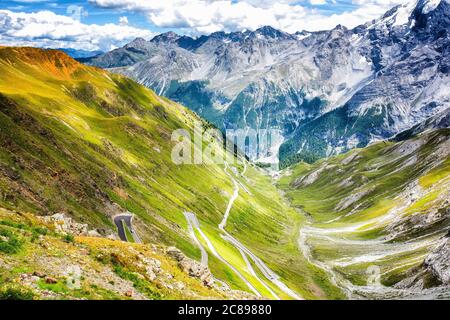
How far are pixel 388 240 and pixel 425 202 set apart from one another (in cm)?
3011

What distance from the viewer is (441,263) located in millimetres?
112875

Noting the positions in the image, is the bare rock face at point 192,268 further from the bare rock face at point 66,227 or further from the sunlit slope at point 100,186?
the sunlit slope at point 100,186

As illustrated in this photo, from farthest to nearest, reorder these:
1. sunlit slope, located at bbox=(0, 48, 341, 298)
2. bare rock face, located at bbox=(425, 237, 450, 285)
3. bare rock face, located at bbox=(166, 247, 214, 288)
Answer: bare rock face, located at bbox=(425, 237, 450, 285) < sunlit slope, located at bbox=(0, 48, 341, 298) < bare rock face, located at bbox=(166, 247, 214, 288)

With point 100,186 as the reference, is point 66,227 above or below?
below

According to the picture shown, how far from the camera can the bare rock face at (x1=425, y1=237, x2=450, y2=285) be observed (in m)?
109

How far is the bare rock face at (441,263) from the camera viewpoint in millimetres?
108688

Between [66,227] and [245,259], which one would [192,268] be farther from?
[245,259]

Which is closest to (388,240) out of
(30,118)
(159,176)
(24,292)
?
(159,176)

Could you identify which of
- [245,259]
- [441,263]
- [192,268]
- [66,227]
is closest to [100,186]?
[245,259]

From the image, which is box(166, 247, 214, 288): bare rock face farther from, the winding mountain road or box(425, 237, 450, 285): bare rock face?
box(425, 237, 450, 285): bare rock face

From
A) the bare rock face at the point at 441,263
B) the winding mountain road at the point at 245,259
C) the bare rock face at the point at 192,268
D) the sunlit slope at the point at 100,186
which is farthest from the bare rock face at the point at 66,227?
the bare rock face at the point at 441,263

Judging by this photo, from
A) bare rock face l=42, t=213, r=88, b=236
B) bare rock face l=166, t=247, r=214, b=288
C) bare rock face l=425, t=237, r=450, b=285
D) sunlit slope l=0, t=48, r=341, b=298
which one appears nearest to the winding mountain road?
sunlit slope l=0, t=48, r=341, b=298

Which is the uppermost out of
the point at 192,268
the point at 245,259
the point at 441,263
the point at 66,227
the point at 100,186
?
the point at 100,186

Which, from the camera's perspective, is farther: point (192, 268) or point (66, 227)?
point (66, 227)
